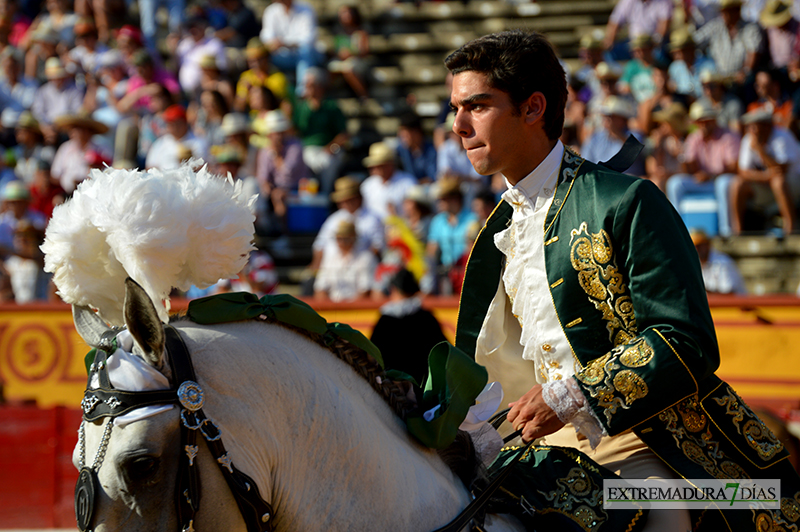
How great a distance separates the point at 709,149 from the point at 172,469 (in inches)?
280

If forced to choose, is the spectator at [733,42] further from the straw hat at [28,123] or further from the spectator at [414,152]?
the straw hat at [28,123]

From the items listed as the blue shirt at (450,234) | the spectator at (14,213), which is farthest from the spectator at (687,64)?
the spectator at (14,213)

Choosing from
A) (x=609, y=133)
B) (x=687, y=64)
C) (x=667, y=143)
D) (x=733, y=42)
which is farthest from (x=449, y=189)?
(x=733, y=42)

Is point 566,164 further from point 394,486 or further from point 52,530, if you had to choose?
point 52,530

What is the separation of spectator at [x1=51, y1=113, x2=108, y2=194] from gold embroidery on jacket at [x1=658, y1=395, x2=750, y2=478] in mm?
8766

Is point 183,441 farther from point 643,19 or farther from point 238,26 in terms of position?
point 238,26

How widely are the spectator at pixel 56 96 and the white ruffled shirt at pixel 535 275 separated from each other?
10121 mm

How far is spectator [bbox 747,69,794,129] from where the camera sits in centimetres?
789

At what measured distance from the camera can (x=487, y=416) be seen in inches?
78.7

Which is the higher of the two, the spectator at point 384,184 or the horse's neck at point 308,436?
the horse's neck at point 308,436

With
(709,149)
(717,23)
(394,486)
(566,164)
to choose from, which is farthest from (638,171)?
(394,486)

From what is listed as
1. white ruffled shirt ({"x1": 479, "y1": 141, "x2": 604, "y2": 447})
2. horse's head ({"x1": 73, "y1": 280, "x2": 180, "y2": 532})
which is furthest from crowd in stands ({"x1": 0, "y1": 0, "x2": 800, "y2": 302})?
horse's head ({"x1": 73, "y1": 280, "x2": 180, "y2": 532})

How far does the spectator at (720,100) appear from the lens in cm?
794

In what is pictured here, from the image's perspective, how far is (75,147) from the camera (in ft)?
32.3
